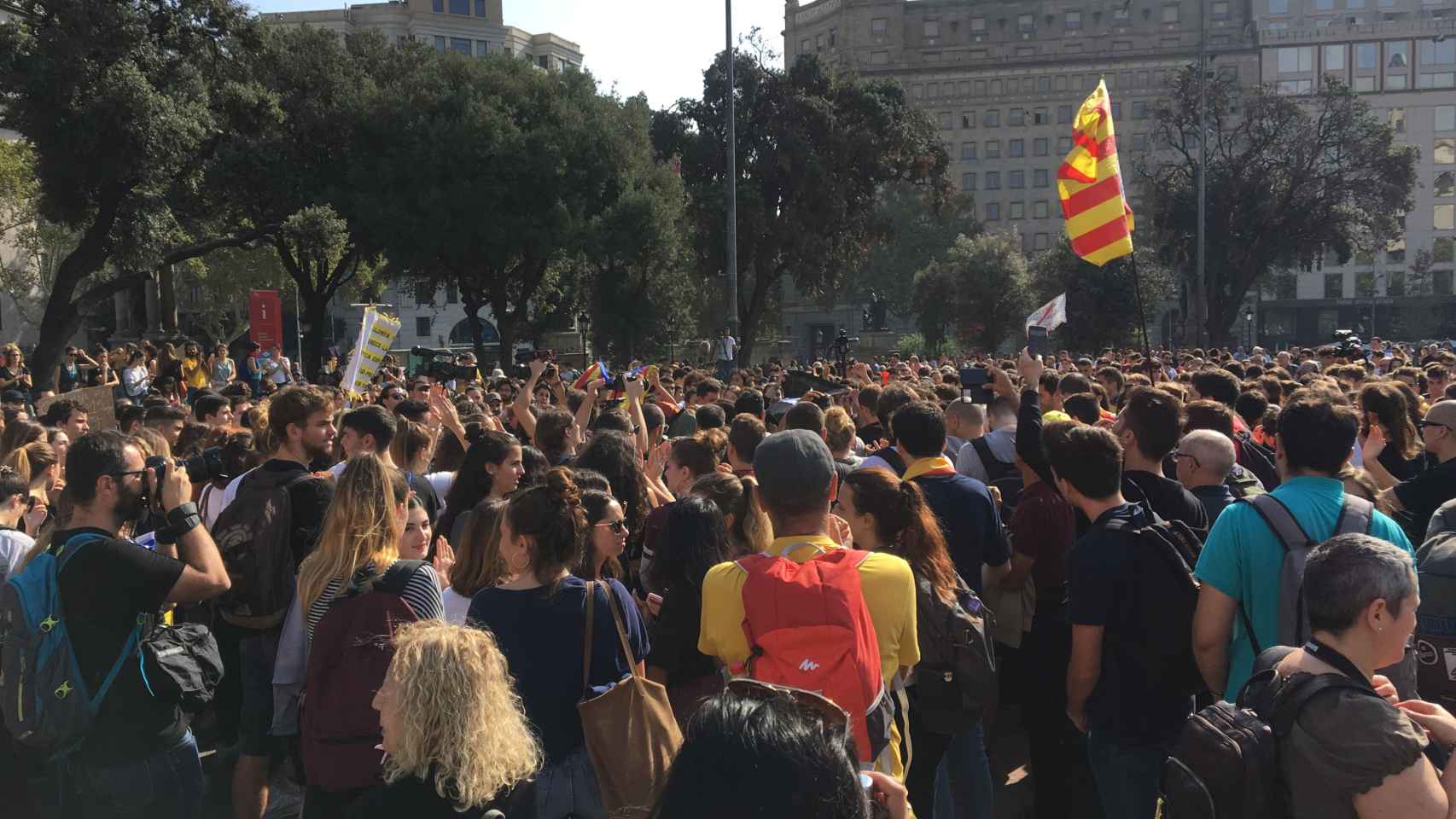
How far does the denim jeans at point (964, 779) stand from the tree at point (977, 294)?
50883mm

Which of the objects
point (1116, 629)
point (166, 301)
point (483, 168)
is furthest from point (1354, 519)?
point (166, 301)

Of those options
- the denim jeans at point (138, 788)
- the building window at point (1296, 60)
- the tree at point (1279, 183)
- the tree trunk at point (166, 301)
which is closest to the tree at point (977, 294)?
the tree at point (1279, 183)

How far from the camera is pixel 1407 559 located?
9.08 feet

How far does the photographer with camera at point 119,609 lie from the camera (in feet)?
12.4

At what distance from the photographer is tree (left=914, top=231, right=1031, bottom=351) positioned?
5453 cm

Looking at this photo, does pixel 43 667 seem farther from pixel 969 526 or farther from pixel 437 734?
pixel 969 526

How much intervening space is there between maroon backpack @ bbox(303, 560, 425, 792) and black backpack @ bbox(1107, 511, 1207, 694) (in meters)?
2.39

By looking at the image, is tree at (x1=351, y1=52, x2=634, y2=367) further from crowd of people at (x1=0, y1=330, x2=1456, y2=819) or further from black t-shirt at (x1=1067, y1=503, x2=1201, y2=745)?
black t-shirt at (x1=1067, y1=503, x2=1201, y2=745)

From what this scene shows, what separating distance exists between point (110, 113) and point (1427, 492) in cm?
2173

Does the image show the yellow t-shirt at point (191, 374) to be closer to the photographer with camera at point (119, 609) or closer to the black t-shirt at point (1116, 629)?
the photographer with camera at point (119, 609)

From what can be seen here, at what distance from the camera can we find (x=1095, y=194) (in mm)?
10438

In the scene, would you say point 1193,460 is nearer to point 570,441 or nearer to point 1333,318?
point 570,441

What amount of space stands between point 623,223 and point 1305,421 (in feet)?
98.3

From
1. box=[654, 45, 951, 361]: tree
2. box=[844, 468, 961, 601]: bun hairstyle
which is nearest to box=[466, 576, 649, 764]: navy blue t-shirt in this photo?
box=[844, 468, 961, 601]: bun hairstyle
